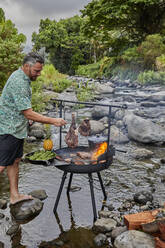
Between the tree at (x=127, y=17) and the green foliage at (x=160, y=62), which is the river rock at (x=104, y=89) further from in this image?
the tree at (x=127, y=17)

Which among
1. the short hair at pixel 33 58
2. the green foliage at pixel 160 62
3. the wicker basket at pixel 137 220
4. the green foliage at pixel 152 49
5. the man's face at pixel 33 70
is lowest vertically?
the wicker basket at pixel 137 220

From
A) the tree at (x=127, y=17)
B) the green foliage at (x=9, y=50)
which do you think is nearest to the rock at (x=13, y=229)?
the green foliage at (x=9, y=50)

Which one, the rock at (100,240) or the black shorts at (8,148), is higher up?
the black shorts at (8,148)

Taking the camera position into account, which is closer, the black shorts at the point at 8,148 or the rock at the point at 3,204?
the black shorts at the point at 8,148

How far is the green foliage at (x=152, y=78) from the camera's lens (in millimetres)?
16594

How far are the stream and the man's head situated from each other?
2119 millimetres

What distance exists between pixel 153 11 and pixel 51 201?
20052 millimetres

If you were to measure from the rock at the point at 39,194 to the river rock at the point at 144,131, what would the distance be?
4260 mm

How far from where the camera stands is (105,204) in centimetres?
438

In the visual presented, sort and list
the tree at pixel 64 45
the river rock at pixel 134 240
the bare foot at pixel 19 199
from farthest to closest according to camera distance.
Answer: the tree at pixel 64 45 < the bare foot at pixel 19 199 < the river rock at pixel 134 240

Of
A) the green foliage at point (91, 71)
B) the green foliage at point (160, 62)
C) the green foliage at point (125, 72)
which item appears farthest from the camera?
the green foliage at point (91, 71)

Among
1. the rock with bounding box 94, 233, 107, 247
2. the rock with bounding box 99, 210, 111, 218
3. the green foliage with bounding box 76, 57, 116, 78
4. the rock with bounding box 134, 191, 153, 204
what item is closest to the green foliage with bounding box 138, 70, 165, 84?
the green foliage with bounding box 76, 57, 116, 78

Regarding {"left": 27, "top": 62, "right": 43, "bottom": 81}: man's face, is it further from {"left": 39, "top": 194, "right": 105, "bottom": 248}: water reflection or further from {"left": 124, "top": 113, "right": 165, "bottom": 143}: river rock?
{"left": 124, "top": 113, "right": 165, "bottom": 143}: river rock

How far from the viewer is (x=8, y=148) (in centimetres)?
373
